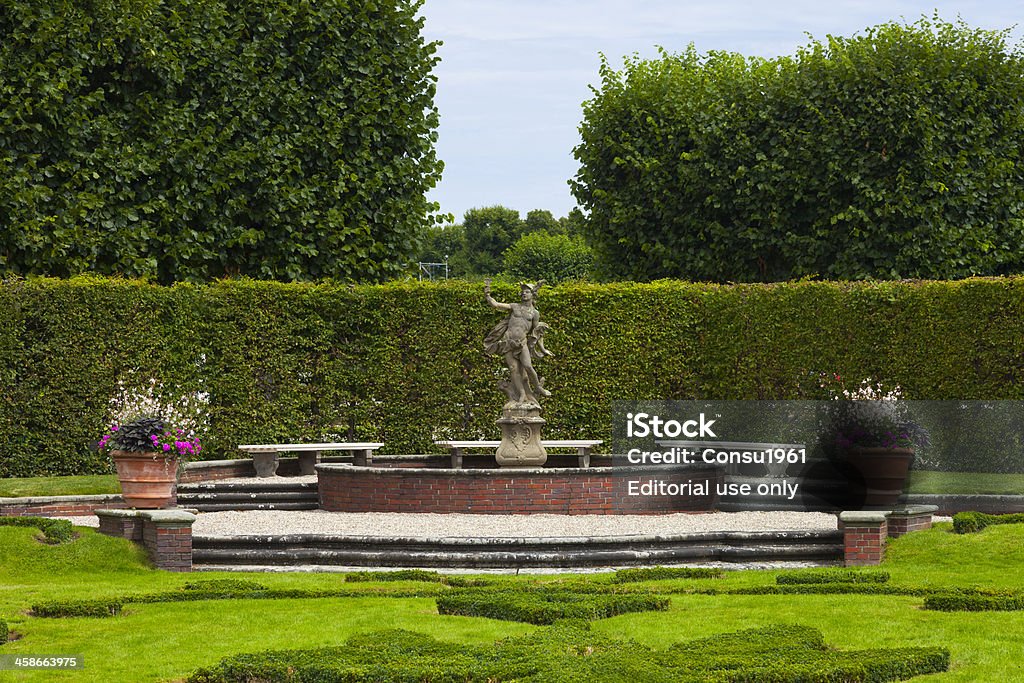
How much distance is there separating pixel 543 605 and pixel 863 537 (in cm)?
453

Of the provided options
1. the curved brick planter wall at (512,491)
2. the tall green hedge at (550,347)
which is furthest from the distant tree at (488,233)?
the curved brick planter wall at (512,491)

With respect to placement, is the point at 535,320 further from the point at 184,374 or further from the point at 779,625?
the point at 779,625

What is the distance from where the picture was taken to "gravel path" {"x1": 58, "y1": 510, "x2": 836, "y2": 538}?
1479cm

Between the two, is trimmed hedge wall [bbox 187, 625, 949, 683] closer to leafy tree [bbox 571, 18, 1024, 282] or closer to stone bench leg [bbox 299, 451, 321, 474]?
stone bench leg [bbox 299, 451, 321, 474]

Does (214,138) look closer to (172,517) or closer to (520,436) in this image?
(520,436)

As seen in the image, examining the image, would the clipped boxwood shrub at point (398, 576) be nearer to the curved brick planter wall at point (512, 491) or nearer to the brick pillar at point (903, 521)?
the curved brick planter wall at point (512, 491)

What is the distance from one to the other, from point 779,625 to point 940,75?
1993 centimetres

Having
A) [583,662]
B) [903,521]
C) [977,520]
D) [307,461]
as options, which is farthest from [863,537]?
[307,461]

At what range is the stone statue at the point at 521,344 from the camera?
18.4m

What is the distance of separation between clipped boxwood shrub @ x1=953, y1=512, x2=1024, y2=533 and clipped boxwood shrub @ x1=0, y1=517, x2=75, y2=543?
9556 millimetres

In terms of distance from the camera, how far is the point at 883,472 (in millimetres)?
16391

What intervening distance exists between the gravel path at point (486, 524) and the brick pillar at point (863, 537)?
1269mm

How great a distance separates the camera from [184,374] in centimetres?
2195

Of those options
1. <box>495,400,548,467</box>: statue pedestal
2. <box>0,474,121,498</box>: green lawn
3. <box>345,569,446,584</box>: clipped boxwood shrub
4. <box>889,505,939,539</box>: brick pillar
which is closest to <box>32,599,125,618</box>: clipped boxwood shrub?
<box>345,569,446,584</box>: clipped boxwood shrub
